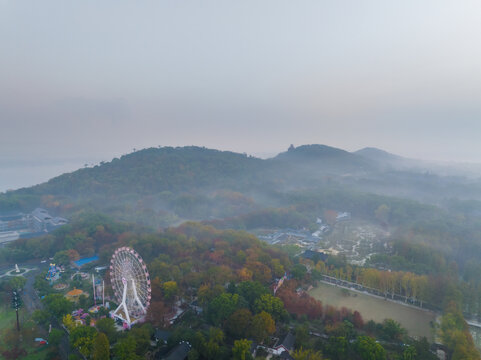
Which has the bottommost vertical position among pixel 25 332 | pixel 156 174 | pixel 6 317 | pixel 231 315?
pixel 25 332

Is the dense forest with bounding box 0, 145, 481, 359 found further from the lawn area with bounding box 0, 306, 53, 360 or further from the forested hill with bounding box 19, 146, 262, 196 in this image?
the lawn area with bounding box 0, 306, 53, 360

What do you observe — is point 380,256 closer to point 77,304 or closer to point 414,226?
point 414,226

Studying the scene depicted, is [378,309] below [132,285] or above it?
below

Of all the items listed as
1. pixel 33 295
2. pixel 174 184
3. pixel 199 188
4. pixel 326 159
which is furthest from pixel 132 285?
pixel 326 159

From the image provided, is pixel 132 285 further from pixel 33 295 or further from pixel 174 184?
pixel 174 184

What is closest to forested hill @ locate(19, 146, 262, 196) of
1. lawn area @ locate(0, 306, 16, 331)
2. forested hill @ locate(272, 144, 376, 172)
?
forested hill @ locate(272, 144, 376, 172)

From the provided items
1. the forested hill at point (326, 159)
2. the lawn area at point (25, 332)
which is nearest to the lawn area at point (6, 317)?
the lawn area at point (25, 332)

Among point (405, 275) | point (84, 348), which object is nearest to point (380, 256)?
point (405, 275)
